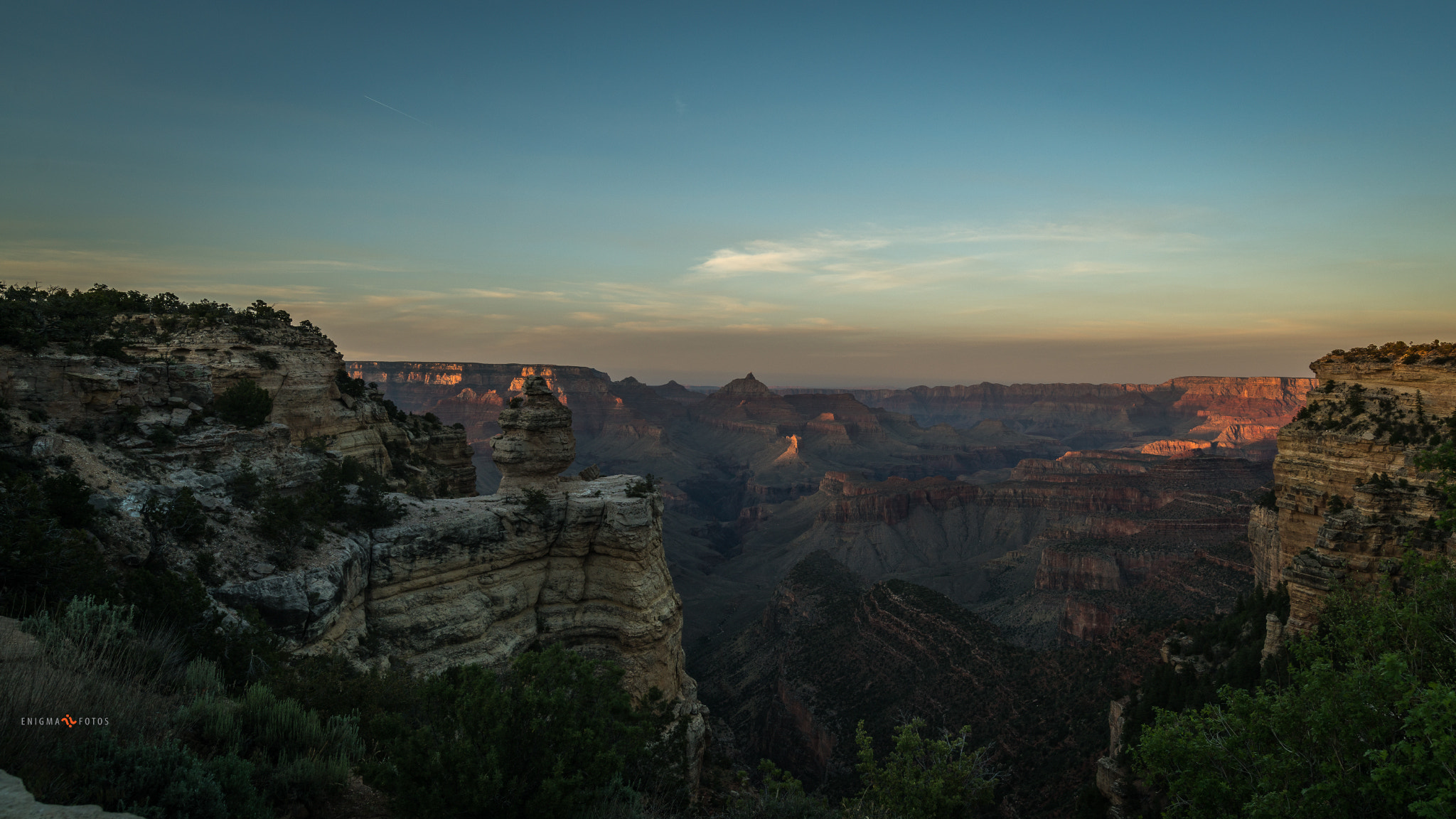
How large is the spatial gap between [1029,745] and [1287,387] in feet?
762

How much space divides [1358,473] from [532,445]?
95.9 feet

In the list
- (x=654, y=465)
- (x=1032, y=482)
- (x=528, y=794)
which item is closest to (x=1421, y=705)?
(x=528, y=794)

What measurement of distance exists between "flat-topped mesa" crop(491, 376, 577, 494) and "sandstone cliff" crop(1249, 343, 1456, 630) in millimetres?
23845

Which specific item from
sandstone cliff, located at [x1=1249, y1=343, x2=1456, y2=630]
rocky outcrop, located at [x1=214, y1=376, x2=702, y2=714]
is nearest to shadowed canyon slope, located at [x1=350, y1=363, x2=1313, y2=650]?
sandstone cliff, located at [x1=1249, y1=343, x2=1456, y2=630]

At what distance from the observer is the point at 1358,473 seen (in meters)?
22.2

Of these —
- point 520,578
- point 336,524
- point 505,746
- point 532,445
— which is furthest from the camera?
point 532,445

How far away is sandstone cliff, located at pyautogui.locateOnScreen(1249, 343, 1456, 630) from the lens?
18094 millimetres

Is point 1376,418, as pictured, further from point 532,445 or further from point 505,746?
point 532,445

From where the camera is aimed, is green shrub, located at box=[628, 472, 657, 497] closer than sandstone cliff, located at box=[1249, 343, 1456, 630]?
No

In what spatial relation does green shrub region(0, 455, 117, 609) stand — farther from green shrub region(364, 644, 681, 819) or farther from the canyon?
green shrub region(364, 644, 681, 819)

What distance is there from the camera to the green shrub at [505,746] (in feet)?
27.5

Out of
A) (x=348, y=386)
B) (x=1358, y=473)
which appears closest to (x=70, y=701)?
(x=348, y=386)

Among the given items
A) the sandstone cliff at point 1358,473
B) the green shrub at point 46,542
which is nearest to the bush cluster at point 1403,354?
the sandstone cliff at point 1358,473

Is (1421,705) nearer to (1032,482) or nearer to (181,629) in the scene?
(181,629)
